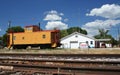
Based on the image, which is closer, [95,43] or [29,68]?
[29,68]

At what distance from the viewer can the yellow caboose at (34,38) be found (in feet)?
110

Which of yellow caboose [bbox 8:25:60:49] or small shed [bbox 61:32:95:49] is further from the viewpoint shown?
small shed [bbox 61:32:95:49]

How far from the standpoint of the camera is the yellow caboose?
1316 inches

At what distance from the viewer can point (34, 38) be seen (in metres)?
34.4

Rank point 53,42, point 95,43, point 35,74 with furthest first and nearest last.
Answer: point 95,43 < point 53,42 < point 35,74

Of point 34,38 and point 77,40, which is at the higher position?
point 77,40

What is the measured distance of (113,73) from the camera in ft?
25.7

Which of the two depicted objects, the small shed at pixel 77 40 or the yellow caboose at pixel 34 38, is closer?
the yellow caboose at pixel 34 38

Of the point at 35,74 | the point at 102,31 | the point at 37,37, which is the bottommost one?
the point at 35,74

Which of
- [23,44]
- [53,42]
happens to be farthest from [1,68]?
[23,44]

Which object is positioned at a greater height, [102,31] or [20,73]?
[102,31]

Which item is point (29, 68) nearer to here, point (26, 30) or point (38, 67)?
point (38, 67)

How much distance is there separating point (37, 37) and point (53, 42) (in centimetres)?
272

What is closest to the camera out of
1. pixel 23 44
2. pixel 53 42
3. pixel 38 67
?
pixel 38 67
